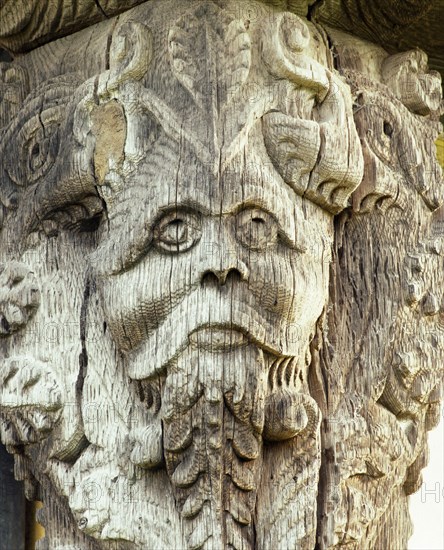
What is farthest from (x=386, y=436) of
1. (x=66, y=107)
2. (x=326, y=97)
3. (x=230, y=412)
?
(x=66, y=107)

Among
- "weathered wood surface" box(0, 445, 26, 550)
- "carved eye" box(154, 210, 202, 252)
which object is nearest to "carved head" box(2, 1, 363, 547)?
"carved eye" box(154, 210, 202, 252)

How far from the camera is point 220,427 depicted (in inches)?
74.4

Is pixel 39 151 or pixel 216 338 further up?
pixel 39 151

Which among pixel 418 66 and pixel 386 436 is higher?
pixel 418 66

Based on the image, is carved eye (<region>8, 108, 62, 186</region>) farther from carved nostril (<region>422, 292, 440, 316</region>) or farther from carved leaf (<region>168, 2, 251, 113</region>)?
carved nostril (<region>422, 292, 440, 316</region>)

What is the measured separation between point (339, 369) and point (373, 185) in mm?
316

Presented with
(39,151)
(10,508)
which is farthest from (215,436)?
(10,508)

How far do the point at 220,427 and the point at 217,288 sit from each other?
212 mm

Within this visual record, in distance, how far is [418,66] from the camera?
2287 millimetres

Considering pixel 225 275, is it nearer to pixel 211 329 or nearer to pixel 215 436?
pixel 211 329

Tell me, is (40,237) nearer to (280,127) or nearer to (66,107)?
(66,107)

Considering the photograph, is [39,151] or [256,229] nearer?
[256,229]

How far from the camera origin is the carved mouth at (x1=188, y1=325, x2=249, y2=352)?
1884mm

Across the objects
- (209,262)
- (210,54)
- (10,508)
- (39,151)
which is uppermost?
(210,54)
